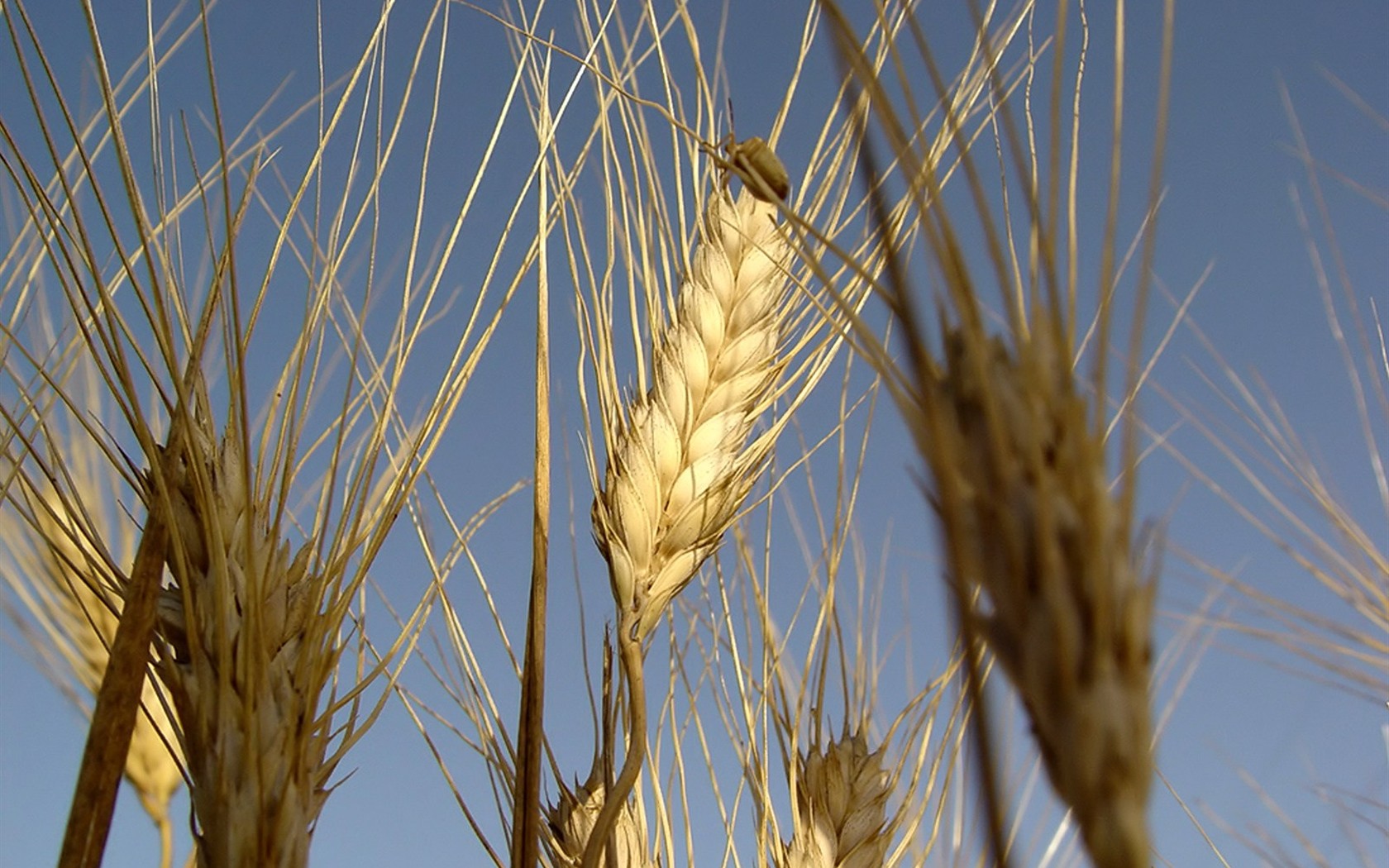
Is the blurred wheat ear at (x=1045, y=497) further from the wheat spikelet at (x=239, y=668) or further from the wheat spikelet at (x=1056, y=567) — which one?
the wheat spikelet at (x=239, y=668)

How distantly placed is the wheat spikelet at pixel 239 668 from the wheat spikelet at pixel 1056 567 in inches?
18.2

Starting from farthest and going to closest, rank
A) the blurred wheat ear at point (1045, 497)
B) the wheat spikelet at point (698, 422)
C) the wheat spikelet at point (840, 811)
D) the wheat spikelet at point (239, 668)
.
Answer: the wheat spikelet at point (840, 811) → the wheat spikelet at point (698, 422) → the wheat spikelet at point (239, 668) → the blurred wheat ear at point (1045, 497)

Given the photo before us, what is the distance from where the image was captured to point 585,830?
1.14m

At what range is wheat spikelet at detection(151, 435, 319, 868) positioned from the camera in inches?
27.6

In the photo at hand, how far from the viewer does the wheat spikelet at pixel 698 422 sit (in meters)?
1.08

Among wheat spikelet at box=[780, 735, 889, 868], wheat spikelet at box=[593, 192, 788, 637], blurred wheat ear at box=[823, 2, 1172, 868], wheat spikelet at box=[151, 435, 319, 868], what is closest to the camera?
blurred wheat ear at box=[823, 2, 1172, 868]

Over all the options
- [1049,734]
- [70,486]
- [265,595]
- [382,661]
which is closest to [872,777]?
[382,661]

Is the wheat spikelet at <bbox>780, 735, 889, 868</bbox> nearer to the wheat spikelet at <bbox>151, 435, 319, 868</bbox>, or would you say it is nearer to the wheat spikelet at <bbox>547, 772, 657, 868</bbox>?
the wheat spikelet at <bbox>547, 772, 657, 868</bbox>

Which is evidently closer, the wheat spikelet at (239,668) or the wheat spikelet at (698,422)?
the wheat spikelet at (239,668)

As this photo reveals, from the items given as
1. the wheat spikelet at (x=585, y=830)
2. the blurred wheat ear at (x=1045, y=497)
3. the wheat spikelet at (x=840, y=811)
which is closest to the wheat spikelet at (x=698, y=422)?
the wheat spikelet at (x=585, y=830)

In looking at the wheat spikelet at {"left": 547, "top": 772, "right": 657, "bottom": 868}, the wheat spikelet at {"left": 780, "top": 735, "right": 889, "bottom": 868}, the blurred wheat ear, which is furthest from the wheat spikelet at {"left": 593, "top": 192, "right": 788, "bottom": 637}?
the blurred wheat ear

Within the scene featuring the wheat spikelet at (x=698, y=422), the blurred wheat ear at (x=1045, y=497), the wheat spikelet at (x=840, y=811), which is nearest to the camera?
the blurred wheat ear at (x=1045, y=497)

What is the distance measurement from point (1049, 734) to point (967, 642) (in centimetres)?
11

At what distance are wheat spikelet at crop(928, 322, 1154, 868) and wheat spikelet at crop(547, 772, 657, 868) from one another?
824 mm
